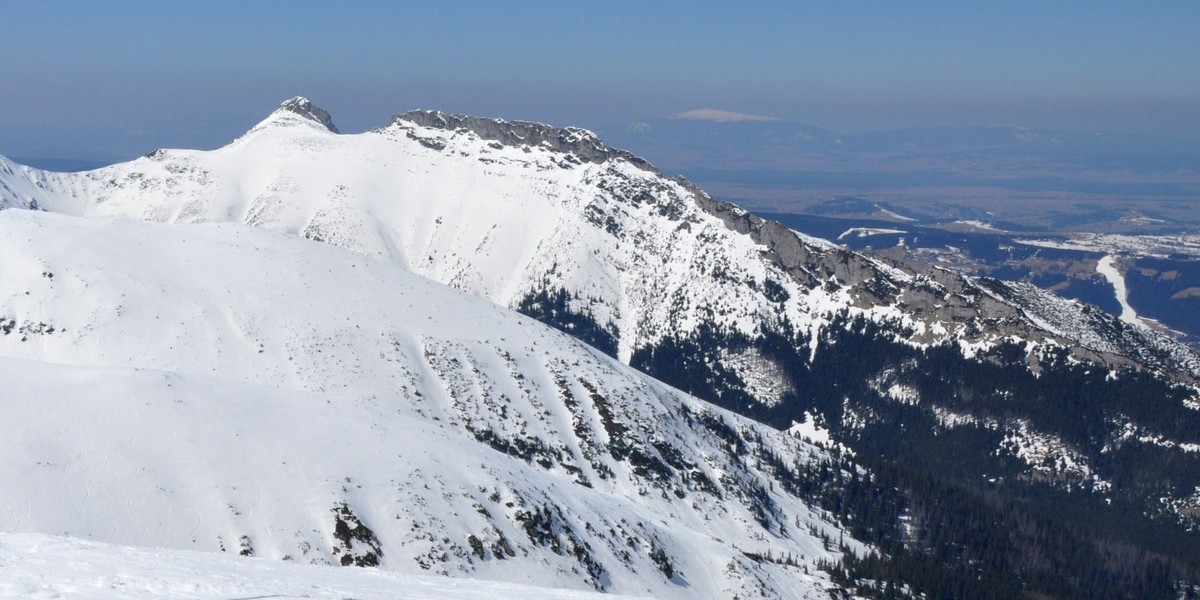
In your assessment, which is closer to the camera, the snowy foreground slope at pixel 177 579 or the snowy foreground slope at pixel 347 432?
the snowy foreground slope at pixel 177 579

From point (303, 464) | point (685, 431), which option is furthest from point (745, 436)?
point (303, 464)

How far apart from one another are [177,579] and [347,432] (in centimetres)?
5065

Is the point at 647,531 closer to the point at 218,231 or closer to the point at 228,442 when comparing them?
the point at 228,442

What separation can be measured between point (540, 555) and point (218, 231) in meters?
94.9

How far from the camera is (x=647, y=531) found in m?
97.9

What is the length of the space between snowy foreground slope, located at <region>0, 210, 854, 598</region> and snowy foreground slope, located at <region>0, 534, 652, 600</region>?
23.0 m

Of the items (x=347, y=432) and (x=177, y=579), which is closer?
(x=177, y=579)

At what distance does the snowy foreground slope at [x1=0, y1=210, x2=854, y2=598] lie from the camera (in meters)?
71.2

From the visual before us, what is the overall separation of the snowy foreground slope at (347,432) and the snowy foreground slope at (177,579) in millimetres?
22972

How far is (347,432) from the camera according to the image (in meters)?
87.8

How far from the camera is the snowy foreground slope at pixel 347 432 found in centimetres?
7125

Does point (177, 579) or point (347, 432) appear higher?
point (177, 579)

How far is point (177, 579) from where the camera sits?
123 feet

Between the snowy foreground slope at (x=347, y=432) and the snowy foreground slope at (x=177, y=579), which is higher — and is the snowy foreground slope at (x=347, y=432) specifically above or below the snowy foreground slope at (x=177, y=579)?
below
